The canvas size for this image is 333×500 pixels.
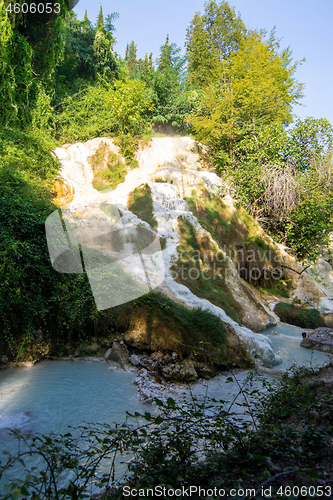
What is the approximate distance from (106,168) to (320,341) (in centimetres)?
1223

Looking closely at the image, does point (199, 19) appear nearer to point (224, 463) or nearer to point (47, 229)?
point (47, 229)

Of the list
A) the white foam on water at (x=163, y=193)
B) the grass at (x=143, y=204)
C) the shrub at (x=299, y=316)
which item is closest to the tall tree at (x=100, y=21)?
the white foam on water at (x=163, y=193)

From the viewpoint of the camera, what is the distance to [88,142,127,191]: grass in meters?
15.2

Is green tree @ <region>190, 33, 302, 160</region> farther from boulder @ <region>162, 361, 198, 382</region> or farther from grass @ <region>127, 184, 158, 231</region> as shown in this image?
boulder @ <region>162, 361, 198, 382</region>

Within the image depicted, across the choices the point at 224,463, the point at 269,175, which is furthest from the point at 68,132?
the point at 224,463

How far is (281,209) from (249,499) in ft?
51.8

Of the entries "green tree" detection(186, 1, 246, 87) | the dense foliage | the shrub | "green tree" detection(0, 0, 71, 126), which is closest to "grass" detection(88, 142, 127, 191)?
the dense foliage

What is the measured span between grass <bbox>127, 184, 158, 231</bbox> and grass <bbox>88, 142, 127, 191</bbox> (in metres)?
2.47

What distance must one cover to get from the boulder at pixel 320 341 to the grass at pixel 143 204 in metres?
6.29

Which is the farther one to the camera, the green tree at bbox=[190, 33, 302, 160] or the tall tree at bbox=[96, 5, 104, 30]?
the tall tree at bbox=[96, 5, 104, 30]

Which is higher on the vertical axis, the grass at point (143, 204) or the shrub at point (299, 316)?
the grass at point (143, 204)

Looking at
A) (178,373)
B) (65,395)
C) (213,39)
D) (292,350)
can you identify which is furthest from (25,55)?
(213,39)

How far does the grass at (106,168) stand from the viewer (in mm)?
15196

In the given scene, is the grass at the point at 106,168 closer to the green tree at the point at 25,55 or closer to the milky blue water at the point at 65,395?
the green tree at the point at 25,55
